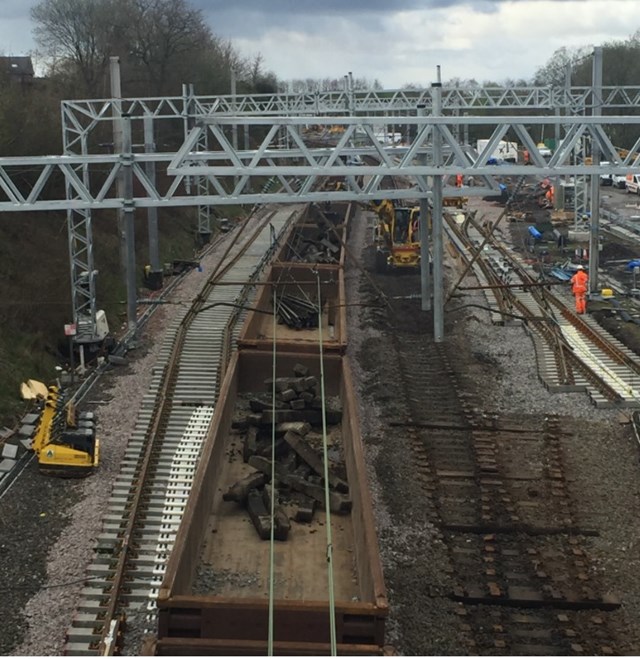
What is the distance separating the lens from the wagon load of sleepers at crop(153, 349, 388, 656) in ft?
20.8

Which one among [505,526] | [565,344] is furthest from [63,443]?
[565,344]

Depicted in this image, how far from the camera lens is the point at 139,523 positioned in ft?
31.2

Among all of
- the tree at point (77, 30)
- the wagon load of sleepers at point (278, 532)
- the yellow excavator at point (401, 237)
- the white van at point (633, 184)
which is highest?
the tree at point (77, 30)

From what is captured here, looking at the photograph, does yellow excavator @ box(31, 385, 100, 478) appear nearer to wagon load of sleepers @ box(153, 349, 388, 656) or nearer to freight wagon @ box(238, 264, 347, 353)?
wagon load of sleepers @ box(153, 349, 388, 656)

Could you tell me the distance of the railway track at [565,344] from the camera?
14234 millimetres

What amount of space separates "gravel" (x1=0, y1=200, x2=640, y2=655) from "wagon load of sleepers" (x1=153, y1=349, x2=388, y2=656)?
1.56 ft

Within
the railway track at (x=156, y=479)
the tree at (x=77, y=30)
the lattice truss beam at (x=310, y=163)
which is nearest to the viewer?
the railway track at (x=156, y=479)

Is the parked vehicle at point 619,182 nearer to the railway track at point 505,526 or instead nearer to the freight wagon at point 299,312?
the freight wagon at point 299,312

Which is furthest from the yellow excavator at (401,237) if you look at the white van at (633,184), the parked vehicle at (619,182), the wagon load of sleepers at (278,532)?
the parked vehicle at (619,182)

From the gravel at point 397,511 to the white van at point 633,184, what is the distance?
28417mm

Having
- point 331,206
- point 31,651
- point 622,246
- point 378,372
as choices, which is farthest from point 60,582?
point 331,206

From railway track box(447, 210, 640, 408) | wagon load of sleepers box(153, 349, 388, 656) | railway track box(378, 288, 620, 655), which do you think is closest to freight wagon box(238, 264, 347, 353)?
wagon load of sleepers box(153, 349, 388, 656)

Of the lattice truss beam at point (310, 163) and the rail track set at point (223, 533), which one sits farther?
the lattice truss beam at point (310, 163)

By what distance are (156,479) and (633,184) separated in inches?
1454
